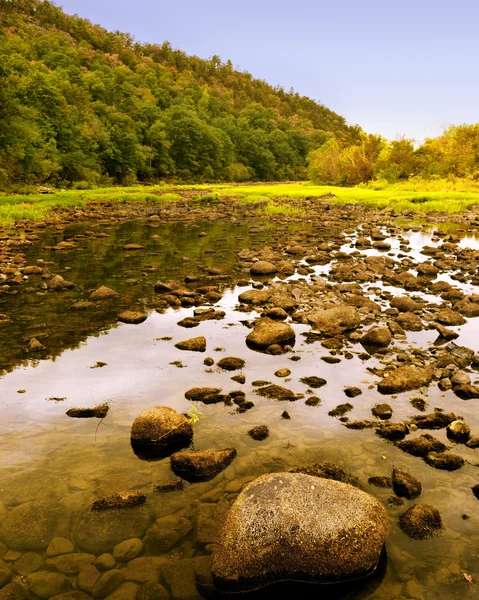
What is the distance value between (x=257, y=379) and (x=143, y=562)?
4258mm

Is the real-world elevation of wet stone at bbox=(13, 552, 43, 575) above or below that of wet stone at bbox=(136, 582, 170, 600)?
below

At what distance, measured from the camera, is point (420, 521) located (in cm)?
493

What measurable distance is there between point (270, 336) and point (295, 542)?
5855 millimetres

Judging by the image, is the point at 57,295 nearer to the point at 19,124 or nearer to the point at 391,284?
the point at 391,284

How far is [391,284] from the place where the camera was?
1522 cm

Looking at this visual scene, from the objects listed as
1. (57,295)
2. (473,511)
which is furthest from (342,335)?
(57,295)

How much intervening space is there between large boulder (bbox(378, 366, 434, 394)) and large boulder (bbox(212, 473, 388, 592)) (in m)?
3.57

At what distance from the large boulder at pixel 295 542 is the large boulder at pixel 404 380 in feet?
11.7

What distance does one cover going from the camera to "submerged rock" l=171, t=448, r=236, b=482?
5.77 metres

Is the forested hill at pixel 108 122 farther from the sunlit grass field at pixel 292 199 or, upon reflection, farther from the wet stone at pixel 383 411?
the wet stone at pixel 383 411

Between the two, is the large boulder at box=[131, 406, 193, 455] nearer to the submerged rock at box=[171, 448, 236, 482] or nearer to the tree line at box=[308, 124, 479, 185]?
the submerged rock at box=[171, 448, 236, 482]

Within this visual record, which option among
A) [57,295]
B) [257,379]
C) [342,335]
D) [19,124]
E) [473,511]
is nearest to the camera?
[473,511]

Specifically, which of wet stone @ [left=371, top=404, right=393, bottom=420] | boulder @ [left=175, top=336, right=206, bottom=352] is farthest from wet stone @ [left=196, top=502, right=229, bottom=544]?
boulder @ [left=175, top=336, right=206, bottom=352]

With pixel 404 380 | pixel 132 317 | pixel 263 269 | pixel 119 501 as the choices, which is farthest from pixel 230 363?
pixel 263 269
